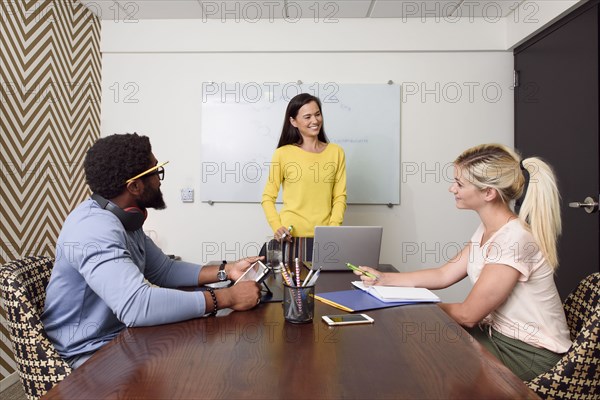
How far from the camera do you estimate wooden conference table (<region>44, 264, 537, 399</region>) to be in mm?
834

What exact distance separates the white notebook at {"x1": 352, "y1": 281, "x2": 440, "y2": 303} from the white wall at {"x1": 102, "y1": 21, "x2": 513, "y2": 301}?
2.08 m

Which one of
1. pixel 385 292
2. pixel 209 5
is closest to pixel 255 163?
pixel 209 5

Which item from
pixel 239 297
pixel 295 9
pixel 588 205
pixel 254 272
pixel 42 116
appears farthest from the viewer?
pixel 295 9

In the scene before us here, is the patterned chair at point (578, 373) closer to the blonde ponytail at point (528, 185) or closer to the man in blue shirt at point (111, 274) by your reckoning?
the blonde ponytail at point (528, 185)

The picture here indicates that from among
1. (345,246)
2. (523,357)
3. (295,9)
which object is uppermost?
(295,9)

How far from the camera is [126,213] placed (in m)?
1.41

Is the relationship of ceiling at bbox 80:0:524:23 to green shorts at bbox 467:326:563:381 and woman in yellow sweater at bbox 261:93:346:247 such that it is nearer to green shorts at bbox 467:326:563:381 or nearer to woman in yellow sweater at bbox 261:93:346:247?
woman in yellow sweater at bbox 261:93:346:247

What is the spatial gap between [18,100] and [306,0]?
1979 millimetres

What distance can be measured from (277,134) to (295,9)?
3.05 feet

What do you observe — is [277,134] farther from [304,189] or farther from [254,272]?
[254,272]

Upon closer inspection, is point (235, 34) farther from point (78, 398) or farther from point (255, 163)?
point (78, 398)

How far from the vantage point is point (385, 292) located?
1546 mm

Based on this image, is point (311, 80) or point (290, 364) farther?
point (311, 80)

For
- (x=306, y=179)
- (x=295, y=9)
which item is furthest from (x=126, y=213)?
(x=295, y=9)
